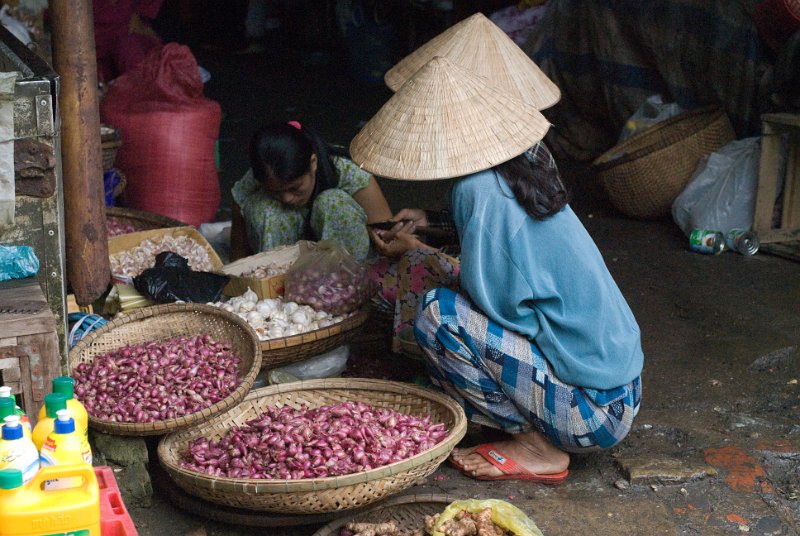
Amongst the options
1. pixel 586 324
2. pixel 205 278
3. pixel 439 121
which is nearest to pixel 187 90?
pixel 205 278

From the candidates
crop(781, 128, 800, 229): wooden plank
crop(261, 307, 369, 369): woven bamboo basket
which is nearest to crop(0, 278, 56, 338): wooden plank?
crop(261, 307, 369, 369): woven bamboo basket

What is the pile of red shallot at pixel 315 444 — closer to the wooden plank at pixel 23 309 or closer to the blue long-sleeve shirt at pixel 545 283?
the blue long-sleeve shirt at pixel 545 283

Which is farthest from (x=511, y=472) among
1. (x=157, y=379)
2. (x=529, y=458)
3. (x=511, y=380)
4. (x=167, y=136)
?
(x=167, y=136)

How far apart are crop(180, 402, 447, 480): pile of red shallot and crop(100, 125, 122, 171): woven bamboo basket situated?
2.35m

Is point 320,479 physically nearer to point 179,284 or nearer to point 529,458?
point 529,458

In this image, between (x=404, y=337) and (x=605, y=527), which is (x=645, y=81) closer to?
(x=404, y=337)

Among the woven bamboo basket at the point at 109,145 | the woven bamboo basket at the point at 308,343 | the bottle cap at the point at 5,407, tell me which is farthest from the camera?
the woven bamboo basket at the point at 109,145

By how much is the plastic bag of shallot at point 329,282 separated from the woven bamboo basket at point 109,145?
1.61m

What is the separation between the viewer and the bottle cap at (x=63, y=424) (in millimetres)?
2027

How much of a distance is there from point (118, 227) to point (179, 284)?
1087mm

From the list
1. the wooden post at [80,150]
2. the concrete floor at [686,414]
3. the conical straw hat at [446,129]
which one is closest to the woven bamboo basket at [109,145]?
the concrete floor at [686,414]

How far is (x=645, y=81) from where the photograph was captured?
649 centimetres

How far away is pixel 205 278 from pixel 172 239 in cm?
67

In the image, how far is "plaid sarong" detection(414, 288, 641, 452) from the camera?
308 centimetres
